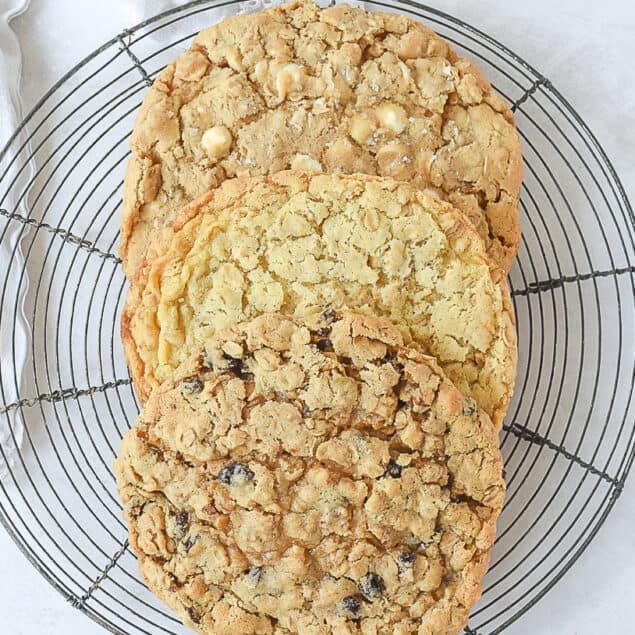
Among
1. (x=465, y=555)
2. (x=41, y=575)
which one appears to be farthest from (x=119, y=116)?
(x=465, y=555)

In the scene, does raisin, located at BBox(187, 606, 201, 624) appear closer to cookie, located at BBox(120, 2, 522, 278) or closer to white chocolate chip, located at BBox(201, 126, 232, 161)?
cookie, located at BBox(120, 2, 522, 278)

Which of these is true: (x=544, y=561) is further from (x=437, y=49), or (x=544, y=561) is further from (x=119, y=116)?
(x=119, y=116)

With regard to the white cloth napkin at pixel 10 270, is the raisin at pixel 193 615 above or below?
below

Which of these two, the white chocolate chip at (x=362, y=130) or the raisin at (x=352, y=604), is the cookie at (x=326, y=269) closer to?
the white chocolate chip at (x=362, y=130)

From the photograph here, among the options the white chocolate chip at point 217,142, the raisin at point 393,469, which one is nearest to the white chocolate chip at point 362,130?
the white chocolate chip at point 217,142

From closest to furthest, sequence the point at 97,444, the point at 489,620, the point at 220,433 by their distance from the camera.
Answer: the point at 220,433 < the point at 489,620 < the point at 97,444

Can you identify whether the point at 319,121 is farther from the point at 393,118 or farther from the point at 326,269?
the point at 326,269

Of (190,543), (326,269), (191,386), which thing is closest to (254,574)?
(190,543)

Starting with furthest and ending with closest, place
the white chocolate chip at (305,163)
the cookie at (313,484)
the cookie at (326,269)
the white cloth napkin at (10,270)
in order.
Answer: the white cloth napkin at (10,270)
the white chocolate chip at (305,163)
the cookie at (326,269)
the cookie at (313,484)
